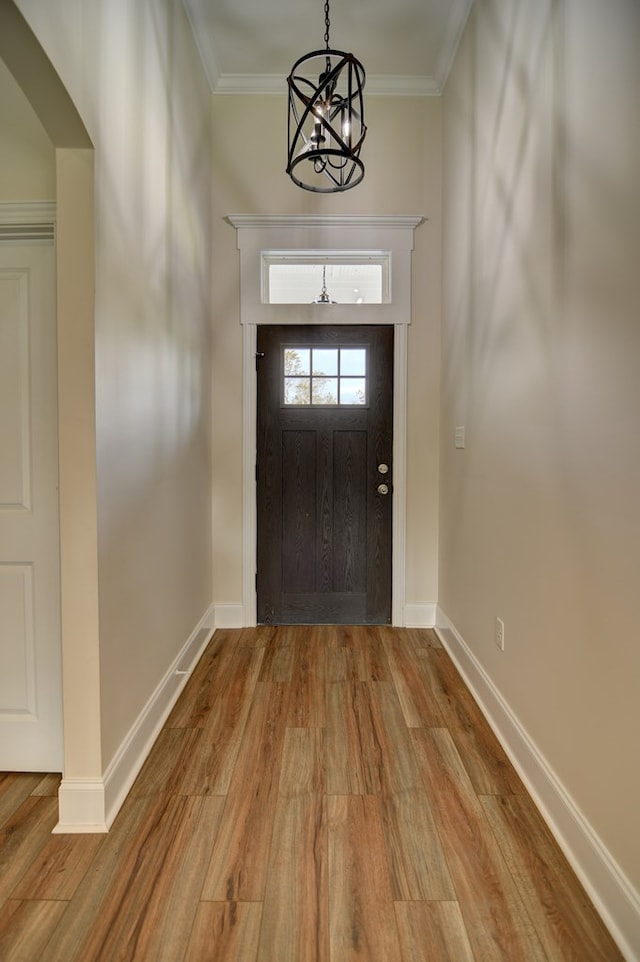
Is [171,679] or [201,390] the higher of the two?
[201,390]

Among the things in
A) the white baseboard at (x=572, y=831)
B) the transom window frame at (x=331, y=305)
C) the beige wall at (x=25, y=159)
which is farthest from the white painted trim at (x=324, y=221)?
the white baseboard at (x=572, y=831)

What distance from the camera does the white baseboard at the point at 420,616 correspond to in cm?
308

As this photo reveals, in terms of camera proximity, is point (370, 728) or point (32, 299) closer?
point (32, 299)

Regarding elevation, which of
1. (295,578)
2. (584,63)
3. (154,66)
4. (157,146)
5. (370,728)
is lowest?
(370,728)

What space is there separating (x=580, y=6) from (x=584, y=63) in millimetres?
184

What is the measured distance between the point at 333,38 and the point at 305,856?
3750 millimetres

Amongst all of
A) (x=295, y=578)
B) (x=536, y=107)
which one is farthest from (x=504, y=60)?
(x=295, y=578)

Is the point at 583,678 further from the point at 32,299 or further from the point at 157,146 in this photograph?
the point at 157,146

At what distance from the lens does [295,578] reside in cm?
311

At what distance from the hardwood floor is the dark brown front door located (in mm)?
1010

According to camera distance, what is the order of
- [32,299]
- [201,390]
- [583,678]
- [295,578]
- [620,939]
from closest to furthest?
1. [620,939]
2. [583,678]
3. [32,299]
4. [201,390]
5. [295,578]

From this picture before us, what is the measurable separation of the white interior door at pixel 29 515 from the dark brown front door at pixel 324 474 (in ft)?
5.06

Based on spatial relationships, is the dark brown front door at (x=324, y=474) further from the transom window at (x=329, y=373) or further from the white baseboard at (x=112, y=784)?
the white baseboard at (x=112, y=784)

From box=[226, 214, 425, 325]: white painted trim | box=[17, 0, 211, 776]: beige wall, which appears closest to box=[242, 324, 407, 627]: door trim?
box=[226, 214, 425, 325]: white painted trim
